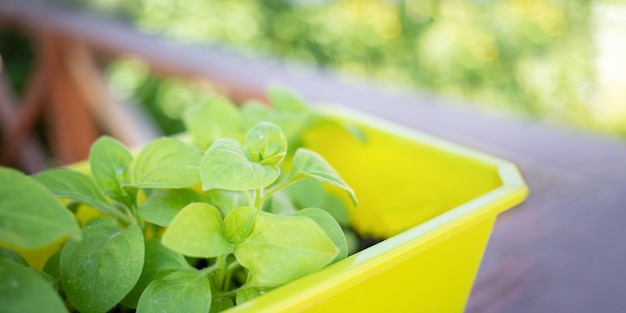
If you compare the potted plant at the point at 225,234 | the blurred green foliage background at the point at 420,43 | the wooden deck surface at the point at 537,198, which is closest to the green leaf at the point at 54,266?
the potted plant at the point at 225,234

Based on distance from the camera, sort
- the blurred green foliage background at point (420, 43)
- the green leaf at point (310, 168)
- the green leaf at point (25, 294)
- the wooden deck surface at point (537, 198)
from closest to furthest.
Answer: the green leaf at point (25, 294)
the green leaf at point (310, 168)
the wooden deck surface at point (537, 198)
the blurred green foliage background at point (420, 43)

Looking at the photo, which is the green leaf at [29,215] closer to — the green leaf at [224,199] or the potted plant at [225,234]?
the potted plant at [225,234]

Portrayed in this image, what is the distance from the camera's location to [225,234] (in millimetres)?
312

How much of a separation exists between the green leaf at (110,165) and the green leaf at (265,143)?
8 centimetres

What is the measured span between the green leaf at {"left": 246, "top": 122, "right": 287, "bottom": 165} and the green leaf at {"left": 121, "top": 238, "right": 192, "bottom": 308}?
0.23ft

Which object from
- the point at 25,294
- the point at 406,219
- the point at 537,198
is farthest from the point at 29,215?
the point at 537,198

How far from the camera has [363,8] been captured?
8.50 ft

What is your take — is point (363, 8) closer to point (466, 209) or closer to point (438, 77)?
point (438, 77)

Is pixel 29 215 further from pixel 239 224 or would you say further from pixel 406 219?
pixel 406 219

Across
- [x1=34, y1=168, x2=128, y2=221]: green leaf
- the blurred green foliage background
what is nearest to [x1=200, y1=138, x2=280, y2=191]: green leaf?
[x1=34, y1=168, x2=128, y2=221]: green leaf

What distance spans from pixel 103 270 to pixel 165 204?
6 centimetres

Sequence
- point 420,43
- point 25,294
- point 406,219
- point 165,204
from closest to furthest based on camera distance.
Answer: point 25,294, point 165,204, point 406,219, point 420,43

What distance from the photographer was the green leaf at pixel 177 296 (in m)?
0.29

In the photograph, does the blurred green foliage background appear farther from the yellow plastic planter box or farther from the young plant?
the young plant
